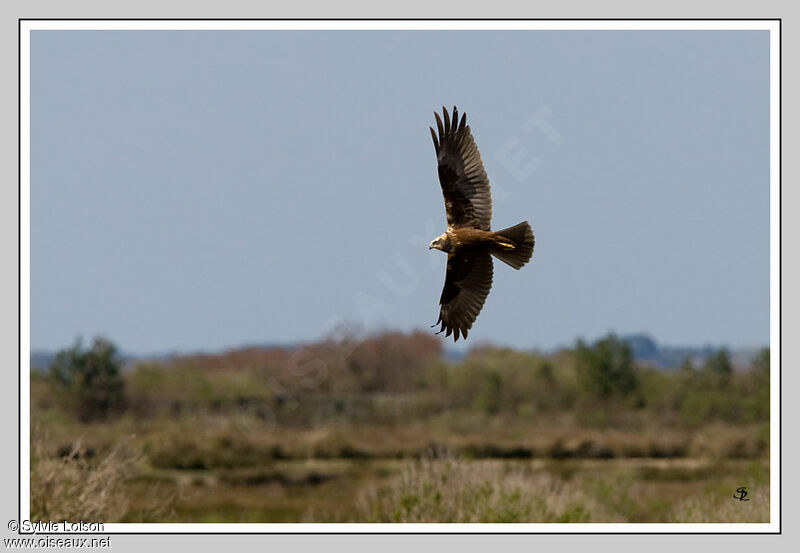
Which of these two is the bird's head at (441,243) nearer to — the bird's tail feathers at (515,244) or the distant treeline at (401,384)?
the bird's tail feathers at (515,244)

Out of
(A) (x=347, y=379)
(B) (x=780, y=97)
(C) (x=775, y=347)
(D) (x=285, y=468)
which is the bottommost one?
(D) (x=285, y=468)

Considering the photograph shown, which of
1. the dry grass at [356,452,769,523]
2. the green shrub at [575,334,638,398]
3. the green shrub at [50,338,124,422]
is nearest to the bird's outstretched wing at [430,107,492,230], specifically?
the dry grass at [356,452,769,523]

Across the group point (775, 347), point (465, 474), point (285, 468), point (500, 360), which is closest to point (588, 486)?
point (465, 474)

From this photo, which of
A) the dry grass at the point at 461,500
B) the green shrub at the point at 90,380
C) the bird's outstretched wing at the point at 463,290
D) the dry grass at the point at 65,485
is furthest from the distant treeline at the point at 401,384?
the bird's outstretched wing at the point at 463,290

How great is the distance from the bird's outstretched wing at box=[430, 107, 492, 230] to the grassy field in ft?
42.8

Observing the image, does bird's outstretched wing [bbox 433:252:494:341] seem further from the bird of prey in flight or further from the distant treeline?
the distant treeline

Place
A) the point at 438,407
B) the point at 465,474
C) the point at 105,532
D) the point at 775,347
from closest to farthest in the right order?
the point at 105,532 → the point at 775,347 → the point at 465,474 → the point at 438,407

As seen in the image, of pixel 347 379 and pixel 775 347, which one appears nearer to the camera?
pixel 775 347

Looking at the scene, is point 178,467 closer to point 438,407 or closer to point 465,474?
point 438,407

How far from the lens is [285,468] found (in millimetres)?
27375

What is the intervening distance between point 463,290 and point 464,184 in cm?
120

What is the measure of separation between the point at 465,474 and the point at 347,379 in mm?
14646

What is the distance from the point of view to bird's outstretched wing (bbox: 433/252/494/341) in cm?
1012

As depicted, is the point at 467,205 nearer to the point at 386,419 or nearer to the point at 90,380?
the point at 90,380
